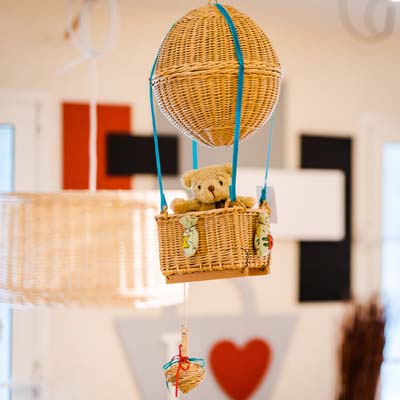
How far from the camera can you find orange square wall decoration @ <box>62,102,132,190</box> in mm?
2846

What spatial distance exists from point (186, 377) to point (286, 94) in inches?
93.6

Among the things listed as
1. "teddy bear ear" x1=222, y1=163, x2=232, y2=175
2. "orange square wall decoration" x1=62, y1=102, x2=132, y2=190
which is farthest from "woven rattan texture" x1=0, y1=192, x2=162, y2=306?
"orange square wall decoration" x1=62, y1=102, x2=132, y2=190

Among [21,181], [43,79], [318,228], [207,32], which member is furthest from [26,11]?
[207,32]

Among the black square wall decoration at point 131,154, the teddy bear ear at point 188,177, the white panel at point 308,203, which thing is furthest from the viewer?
the white panel at point 308,203

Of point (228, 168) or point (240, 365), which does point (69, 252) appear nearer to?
point (228, 168)

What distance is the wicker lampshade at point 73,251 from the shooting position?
132cm

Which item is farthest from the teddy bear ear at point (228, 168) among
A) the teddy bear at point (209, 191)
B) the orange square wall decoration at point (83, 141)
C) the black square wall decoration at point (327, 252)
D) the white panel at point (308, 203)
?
the black square wall decoration at point (327, 252)

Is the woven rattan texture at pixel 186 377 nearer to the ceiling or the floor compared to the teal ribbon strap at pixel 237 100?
nearer to the floor

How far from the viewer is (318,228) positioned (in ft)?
10.5

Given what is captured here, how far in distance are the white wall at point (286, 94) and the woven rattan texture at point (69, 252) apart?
1.51 m

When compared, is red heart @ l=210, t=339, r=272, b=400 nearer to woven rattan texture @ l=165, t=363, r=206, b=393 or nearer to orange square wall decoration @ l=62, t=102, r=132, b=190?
orange square wall decoration @ l=62, t=102, r=132, b=190

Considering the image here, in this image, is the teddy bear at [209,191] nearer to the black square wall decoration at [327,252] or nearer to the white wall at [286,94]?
the white wall at [286,94]

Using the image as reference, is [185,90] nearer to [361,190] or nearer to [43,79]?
[43,79]

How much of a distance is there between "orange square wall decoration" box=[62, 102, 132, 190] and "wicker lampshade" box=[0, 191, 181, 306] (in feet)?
4.93
